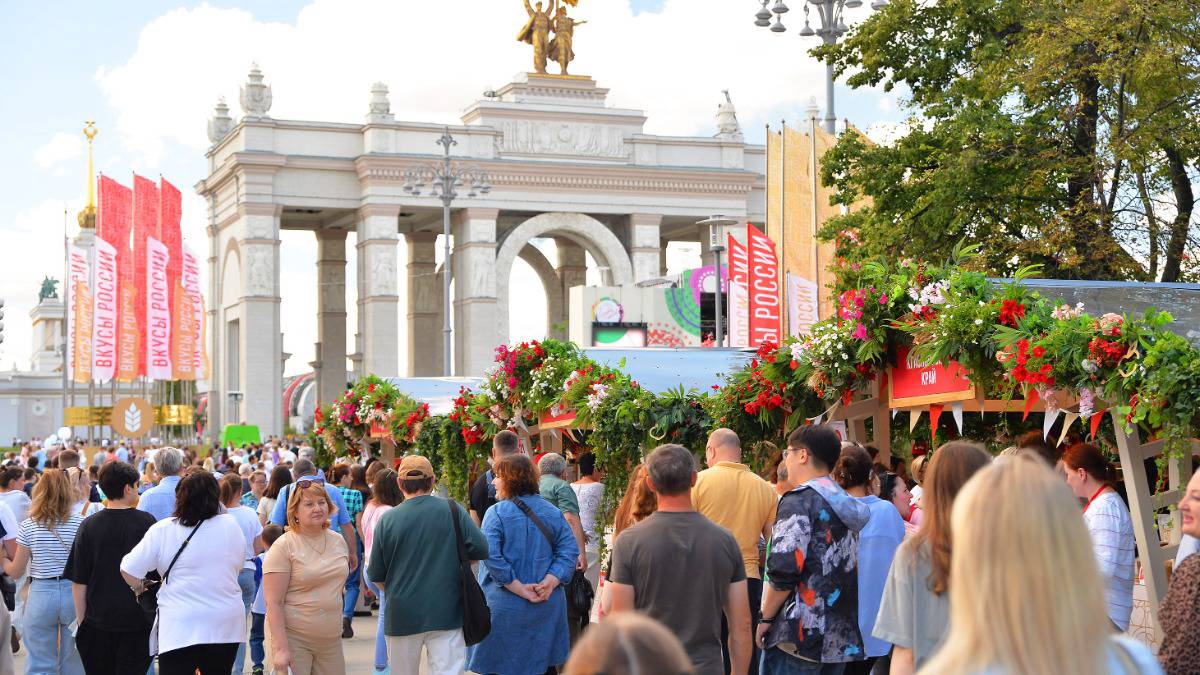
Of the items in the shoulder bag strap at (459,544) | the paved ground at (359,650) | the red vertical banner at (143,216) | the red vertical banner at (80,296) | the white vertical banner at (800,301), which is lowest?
the paved ground at (359,650)

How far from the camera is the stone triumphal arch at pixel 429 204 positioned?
6300 centimetres

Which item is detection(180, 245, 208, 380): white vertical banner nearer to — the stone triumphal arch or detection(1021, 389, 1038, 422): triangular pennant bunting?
the stone triumphal arch

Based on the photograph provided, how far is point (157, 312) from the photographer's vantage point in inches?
1772

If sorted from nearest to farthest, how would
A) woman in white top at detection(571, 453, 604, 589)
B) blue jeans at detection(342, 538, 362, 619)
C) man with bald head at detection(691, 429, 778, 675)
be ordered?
man with bald head at detection(691, 429, 778, 675) < woman in white top at detection(571, 453, 604, 589) < blue jeans at detection(342, 538, 362, 619)

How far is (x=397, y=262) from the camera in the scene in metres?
62.7

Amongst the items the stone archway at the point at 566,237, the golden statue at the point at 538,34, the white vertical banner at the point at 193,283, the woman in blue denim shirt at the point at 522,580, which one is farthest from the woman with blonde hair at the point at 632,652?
the golden statue at the point at 538,34

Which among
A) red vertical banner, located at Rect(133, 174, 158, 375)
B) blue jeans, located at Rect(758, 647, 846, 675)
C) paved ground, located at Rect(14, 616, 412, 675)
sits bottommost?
paved ground, located at Rect(14, 616, 412, 675)

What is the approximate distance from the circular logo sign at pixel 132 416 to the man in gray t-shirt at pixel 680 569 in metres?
38.5

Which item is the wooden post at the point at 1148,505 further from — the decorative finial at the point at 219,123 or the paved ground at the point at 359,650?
the decorative finial at the point at 219,123

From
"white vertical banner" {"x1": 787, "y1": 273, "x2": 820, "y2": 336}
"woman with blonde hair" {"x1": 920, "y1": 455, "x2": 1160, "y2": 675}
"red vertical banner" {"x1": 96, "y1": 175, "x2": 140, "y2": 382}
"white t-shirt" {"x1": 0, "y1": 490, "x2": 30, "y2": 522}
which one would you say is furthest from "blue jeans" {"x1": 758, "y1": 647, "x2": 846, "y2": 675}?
"red vertical banner" {"x1": 96, "y1": 175, "x2": 140, "y2": 382}

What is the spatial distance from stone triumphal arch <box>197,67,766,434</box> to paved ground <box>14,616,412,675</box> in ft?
153

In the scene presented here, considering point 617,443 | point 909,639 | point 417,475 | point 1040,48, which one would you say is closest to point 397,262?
point 1040,48

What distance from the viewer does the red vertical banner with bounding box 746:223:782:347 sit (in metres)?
32.8

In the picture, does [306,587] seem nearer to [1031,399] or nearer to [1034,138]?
[1031,399]
